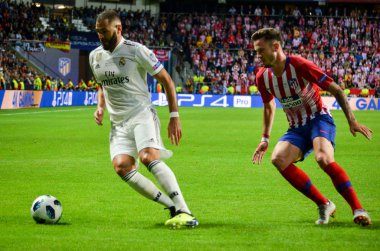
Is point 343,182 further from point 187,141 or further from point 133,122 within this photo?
point 187,141

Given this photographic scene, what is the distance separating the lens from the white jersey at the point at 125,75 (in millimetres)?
7598

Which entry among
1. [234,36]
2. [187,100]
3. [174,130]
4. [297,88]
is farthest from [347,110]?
[234,36]

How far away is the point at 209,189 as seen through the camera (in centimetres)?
1081

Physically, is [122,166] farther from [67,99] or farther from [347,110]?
[67,99]

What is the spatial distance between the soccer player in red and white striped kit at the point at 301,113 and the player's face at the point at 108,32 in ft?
4.75

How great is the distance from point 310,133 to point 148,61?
190cm

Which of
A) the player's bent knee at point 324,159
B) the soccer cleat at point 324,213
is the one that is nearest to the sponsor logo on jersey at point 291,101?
the player's bent knee at point 324,159

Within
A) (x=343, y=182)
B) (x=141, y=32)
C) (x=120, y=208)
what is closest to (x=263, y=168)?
(x=120, y=208)

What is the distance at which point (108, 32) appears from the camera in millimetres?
7453

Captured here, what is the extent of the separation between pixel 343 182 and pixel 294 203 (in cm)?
207

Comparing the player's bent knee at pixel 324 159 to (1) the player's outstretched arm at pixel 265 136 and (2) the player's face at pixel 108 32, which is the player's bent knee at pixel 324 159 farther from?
(2) the player's face at pixel 108 32

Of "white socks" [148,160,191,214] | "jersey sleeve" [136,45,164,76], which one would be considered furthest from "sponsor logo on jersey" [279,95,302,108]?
"white socks" [148,160,191,214]

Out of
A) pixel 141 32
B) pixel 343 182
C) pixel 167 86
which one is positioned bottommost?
pixel 141 32

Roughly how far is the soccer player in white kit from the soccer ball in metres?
0.78
